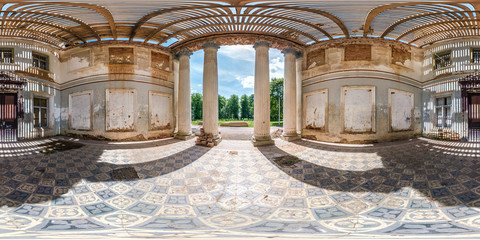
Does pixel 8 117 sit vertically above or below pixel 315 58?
below

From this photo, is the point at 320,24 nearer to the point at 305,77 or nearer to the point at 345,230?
the point at 305,77

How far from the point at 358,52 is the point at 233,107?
49.9 m

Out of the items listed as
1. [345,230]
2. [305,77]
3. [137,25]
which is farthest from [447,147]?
[137,25]

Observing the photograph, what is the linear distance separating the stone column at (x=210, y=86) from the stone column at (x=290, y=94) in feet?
12.0

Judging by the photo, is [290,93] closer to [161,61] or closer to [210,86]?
[210,86]

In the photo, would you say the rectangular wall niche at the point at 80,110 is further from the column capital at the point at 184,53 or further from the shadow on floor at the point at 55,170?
the column capital at the point at 184,53

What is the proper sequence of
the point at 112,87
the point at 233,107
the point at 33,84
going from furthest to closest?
the point at 233,107, the point at 112,87, the point at 33,84

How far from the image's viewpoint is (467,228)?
229 centimetres

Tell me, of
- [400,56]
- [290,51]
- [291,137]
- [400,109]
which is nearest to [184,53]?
[290,51]

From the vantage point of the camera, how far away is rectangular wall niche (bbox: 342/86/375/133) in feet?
21.5

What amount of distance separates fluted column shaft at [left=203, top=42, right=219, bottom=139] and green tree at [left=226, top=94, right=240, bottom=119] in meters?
47.7

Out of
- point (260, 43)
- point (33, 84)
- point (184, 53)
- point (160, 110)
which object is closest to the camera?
point (33, 84)

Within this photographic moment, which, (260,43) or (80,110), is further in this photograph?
(80,110)

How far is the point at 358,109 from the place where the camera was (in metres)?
6.72
